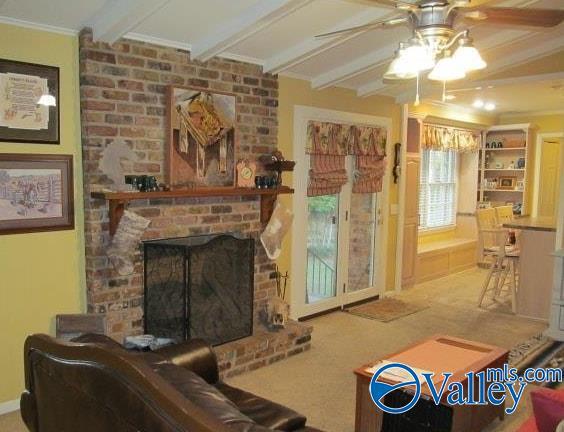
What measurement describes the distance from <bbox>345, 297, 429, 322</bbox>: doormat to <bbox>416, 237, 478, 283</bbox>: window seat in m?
1.03

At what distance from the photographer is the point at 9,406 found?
3035 mm

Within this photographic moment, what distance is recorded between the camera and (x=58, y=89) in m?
3.06

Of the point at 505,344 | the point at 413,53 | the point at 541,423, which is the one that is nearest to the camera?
the point at 541,423

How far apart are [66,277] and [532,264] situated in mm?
4321

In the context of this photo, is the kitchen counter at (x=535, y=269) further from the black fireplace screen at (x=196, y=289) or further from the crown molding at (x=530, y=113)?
the crown molding at (x=530, y=113)

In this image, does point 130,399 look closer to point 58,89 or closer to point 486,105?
point 58,89

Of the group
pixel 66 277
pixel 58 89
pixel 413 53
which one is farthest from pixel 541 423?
pixel 58 89

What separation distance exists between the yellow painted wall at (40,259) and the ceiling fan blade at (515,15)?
2.32m

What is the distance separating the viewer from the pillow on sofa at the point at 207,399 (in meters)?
1.38

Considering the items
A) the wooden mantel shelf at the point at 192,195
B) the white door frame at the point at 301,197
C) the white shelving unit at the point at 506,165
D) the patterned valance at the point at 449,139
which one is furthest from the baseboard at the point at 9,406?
the white shelving unit at the point at 506,165

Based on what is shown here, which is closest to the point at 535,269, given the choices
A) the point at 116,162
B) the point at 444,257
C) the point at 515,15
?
the point at 444,257

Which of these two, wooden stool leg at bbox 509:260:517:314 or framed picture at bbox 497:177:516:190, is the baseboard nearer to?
wooden stool leg at bbox 509:260:517:314

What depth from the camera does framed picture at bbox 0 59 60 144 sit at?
2.87m

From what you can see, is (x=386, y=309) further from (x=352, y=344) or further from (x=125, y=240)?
(x=125, y=240)
